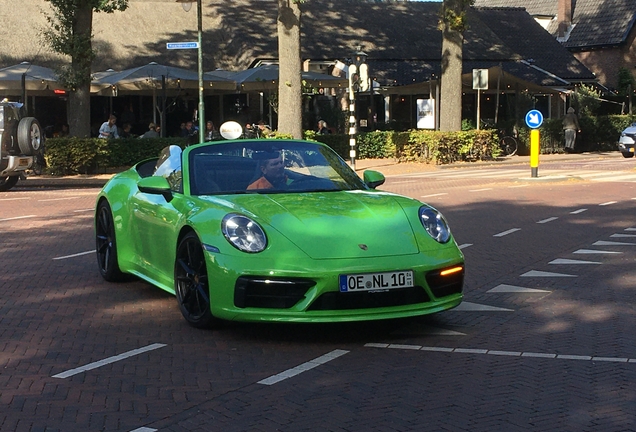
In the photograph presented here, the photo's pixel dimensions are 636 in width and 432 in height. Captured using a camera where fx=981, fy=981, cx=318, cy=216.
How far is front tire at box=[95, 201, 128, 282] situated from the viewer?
916cm

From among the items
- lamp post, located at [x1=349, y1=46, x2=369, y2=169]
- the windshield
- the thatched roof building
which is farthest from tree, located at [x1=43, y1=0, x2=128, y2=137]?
the windshield

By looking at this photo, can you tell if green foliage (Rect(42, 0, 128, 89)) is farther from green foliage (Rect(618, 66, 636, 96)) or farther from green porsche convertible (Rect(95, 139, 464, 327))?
green foliage (Rect(618, 66, 636, 96))

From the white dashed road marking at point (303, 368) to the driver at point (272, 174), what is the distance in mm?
1807

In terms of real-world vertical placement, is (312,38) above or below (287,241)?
above

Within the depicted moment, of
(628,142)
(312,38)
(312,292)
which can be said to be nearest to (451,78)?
(628,142)

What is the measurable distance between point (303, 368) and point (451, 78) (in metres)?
26.1

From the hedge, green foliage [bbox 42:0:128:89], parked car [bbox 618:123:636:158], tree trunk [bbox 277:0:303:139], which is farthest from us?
parked car [bbox 618:123:636:158]

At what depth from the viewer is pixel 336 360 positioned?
619cm

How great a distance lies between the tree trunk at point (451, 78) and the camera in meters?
31.0

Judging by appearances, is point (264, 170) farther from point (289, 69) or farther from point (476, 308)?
point (289, 69)

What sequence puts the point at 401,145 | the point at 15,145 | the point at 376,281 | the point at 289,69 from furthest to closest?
the point at 401,145 < the point at 289,69 < the point at 15,145 < the point at 376,281

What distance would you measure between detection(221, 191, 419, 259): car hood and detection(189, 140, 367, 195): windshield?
0.38 meters

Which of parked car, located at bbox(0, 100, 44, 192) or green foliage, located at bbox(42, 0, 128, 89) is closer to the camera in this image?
parked car, located at bbox(0, 100, 44, 192)

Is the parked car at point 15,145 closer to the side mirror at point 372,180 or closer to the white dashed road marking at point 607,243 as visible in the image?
the white dashed road marking at point 607,243
